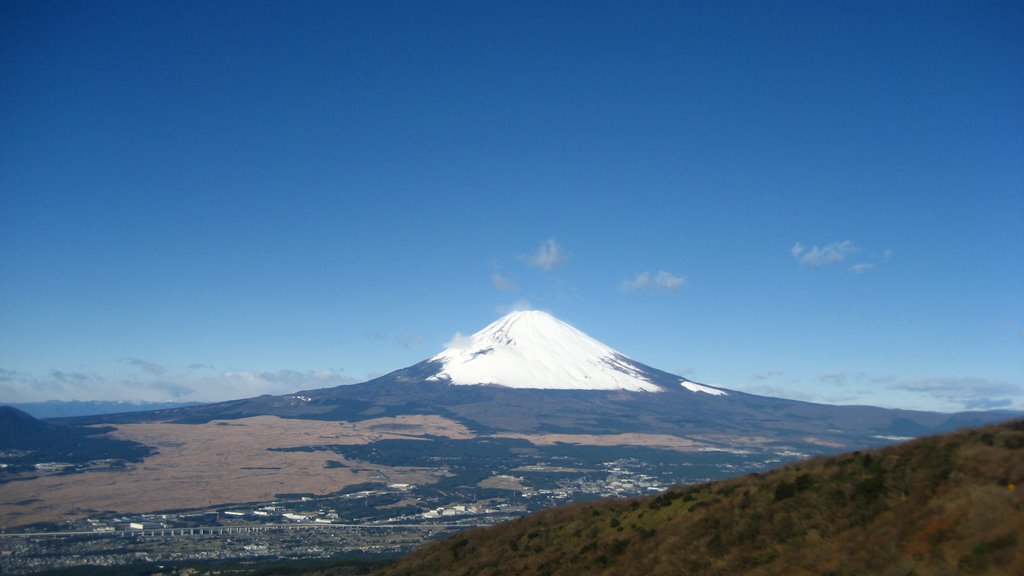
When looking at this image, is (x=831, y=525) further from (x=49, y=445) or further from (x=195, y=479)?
(x=49, y=445)

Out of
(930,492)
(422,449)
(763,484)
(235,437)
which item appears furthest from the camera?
(235,437)

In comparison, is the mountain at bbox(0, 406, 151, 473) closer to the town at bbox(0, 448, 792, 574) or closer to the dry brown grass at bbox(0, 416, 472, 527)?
the dry brown grass at bbox(0, 416, 472, 527)

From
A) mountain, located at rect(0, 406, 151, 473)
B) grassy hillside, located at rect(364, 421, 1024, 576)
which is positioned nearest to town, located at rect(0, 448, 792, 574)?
grassy hillside, located at rect(364, 421, 1024, 576)

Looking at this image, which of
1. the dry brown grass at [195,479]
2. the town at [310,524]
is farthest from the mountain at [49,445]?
the town at [310,524]

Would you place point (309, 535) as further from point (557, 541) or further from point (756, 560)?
point (756, 560)

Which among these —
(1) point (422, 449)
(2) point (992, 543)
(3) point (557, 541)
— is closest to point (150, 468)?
(1) point (422, 449)

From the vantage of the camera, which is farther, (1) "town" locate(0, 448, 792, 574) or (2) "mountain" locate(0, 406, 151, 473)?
(2) "mountain" locate(0, 406, 151, 473)

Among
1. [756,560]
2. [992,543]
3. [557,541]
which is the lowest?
[557,541]

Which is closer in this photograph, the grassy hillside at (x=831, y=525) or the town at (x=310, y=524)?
the grassy hillside at (x=831, y=525)

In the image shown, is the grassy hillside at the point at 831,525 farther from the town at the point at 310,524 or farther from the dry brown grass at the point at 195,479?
the dry brown grass at the point at 195,479
